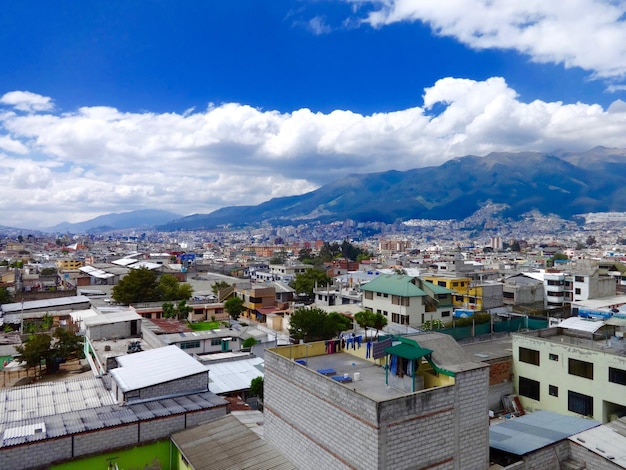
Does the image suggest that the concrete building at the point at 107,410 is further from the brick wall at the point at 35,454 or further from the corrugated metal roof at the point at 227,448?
the corrugated metal roof at the point at 227,448

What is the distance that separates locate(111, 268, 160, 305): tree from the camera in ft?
121

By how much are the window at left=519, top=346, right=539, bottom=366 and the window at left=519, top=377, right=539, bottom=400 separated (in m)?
0.68

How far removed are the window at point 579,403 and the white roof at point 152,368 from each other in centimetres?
1228

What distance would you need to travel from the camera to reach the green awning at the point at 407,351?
905 cm

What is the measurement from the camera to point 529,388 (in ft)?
56.0

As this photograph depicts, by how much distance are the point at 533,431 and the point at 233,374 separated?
39.6 ft

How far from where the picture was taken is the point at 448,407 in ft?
29.3

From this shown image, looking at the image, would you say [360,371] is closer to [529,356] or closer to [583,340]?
[529,356]

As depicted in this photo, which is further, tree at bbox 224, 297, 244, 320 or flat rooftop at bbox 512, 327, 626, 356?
tree at bbox 224, 297, 244, 320

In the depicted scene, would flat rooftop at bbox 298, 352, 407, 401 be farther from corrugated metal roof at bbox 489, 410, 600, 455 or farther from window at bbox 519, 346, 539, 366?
window at bbox 519, 346, 539, 366

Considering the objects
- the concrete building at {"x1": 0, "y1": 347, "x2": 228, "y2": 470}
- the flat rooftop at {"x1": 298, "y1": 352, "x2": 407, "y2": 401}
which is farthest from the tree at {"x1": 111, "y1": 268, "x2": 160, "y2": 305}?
the flat rooftop at {"x1": 298, "y1": 352, "x2": 407, "y2": 401}

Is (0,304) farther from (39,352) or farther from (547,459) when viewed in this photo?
(547,459)

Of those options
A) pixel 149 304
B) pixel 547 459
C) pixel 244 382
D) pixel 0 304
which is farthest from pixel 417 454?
pixel 0 304

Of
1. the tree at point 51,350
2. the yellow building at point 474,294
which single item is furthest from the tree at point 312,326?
the yellow building at point 474,294
